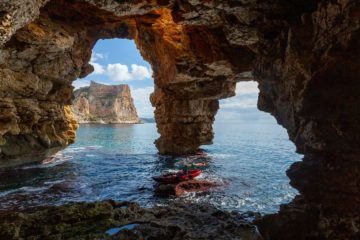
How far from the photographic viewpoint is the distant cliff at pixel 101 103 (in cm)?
16262

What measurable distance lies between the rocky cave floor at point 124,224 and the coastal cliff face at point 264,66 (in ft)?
7.46

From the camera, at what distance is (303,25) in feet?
31.0

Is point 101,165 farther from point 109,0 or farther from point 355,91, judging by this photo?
point 355,91

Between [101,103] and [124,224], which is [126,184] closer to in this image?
[124,224]

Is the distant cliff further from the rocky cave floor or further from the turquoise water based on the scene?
the rocky cave floor

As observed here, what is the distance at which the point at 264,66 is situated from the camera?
14125mm

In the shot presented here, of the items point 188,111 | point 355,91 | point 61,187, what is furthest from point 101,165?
point 355,91

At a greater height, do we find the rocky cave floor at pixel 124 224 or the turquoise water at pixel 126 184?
the rocky cave floor at pixel 124 224

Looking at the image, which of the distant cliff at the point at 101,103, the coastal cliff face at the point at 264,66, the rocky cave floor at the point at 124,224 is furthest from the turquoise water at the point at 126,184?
the distant cliff at the point at 101,103

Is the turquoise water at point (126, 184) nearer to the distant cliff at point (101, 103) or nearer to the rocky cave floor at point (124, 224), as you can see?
the rocky cave floor at point (124, 224)

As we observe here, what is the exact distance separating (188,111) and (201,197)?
57.0 ft

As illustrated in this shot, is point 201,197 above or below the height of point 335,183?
below

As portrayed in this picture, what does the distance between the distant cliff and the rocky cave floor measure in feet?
511

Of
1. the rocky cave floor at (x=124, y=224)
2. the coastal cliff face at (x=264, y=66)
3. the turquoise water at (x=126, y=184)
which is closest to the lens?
the coastal cliff face at (x=264, y=66)
